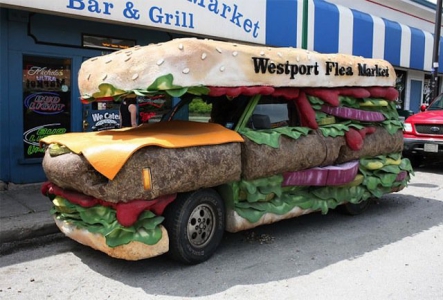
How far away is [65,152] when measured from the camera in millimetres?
4453

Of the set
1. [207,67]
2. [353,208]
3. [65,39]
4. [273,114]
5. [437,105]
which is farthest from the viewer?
[437,105]

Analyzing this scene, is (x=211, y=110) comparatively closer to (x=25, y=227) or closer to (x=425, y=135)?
(x=25, y=227)

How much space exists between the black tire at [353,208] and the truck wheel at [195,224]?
2.44 m

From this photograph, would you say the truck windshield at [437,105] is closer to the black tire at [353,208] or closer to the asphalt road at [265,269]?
the black tire at [353,208]

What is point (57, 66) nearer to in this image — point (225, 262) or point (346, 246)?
point (225, 262)

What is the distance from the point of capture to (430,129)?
1055 centimetres

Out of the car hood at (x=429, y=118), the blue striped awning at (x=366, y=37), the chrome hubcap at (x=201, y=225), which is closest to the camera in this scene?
the chrome hubcap at (x=201, y=225)

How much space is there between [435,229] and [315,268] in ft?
7.90

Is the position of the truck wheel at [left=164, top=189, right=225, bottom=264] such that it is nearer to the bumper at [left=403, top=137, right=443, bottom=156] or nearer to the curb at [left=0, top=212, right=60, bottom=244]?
the curb at [left=0, top=212, right=60, bottom=244]

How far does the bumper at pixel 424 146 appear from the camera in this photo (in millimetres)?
10359

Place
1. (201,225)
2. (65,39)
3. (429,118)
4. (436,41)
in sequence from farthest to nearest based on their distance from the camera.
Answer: (436,41) < (429,118) < (65,39) < (201,225)

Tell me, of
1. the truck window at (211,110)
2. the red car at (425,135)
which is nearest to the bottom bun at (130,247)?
the truck window at (211,110)

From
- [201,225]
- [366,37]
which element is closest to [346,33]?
[366,37]

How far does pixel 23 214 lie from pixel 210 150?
3062mm
